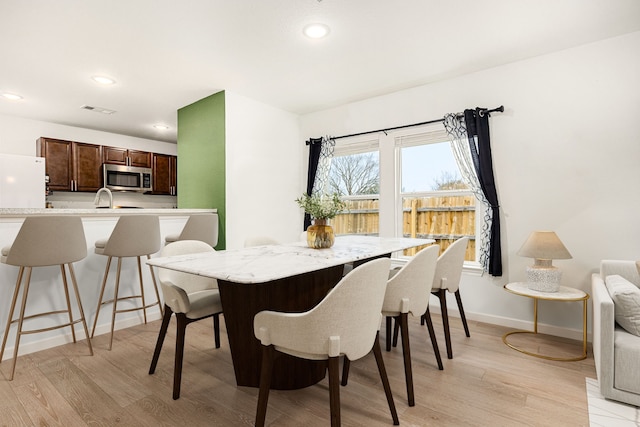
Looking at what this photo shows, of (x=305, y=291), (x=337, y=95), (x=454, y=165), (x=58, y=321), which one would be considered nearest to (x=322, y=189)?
(x=337, y=95)

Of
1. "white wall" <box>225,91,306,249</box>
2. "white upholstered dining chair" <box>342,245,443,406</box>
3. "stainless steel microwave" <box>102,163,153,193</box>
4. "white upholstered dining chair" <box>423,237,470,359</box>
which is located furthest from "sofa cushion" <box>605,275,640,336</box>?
"stainless steel microwave" <box>102,163,153,193</box>

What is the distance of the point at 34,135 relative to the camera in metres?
4.83

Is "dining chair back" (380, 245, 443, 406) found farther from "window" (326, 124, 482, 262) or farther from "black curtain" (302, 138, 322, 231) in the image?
"black curtain" (302, 138, 322, 231)

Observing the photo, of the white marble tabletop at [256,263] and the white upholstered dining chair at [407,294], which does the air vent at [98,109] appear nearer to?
the white marble tabletop at [256,263]

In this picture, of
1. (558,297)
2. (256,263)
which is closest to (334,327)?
(256,263)

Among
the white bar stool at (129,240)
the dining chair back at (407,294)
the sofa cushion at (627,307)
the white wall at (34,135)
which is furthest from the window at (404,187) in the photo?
the white wall at (34,135)

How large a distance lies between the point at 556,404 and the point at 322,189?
10.9ft

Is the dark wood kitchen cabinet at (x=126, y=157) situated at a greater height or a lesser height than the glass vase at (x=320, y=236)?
greater

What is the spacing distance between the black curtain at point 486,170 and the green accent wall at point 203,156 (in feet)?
8.78

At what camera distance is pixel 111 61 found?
10.1 feet

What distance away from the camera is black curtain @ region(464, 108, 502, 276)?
127 inches

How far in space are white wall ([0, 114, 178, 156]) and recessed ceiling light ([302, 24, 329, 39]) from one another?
14.4 feet

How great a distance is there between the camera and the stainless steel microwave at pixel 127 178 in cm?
526

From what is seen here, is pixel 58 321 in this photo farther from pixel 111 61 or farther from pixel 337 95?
pixel 337 95
